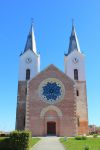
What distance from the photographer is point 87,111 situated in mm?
50688

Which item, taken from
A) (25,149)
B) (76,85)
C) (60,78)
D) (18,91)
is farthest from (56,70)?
(25,149)

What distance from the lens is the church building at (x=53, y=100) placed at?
46.8m

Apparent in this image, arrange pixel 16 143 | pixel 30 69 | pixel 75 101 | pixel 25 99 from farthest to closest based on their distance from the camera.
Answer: pixel 30 69 → pixel 25 99 → pixel 75 101 → pixel 16 143

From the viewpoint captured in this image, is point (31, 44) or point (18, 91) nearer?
point (18, 91)

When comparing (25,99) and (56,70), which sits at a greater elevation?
(56,70)

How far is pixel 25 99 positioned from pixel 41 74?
5.67 meters

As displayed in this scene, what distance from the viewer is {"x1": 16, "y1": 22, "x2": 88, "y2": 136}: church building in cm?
4681

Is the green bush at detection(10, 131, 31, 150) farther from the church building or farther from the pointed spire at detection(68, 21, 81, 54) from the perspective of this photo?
the pointed spire at detection(68, 21, 81, 54)

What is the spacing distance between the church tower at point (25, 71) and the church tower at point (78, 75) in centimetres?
635

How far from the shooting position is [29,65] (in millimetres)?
55250

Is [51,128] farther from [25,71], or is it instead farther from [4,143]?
[4,143]

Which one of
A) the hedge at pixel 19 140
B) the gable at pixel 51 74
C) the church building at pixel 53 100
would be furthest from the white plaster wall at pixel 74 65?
the hedge at pixel 19 140

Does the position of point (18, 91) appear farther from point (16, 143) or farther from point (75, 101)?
point (16, 143)

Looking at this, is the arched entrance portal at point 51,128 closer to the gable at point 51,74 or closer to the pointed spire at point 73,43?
the gable at point 51,74
